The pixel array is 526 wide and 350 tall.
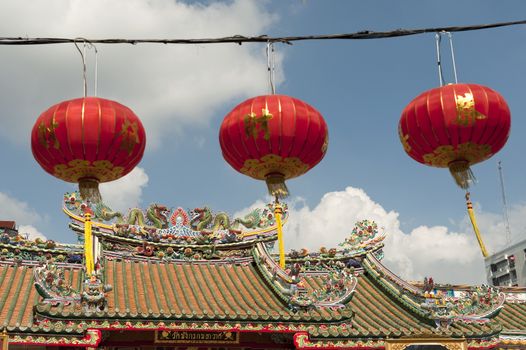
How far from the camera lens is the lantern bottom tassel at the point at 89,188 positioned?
7152mm

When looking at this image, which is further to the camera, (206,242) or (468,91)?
(206,242)

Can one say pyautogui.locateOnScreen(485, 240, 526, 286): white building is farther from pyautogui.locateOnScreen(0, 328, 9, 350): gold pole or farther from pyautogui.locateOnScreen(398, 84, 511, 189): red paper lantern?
pyautogui.locateOnScreen(0, 328, 9, 350): gold pole

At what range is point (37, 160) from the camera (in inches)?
277

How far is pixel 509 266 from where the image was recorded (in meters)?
43.7

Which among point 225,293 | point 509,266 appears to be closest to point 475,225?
point 225,293

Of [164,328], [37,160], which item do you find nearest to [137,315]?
[164,328]

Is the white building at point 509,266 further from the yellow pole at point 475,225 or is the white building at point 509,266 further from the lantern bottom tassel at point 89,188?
the lantern bottom tassel at point 89,188

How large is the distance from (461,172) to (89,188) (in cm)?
406

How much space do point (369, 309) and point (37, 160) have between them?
23.2 feet

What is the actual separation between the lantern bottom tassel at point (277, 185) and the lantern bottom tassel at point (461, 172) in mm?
1824

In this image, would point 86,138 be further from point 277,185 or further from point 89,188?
point 277,185

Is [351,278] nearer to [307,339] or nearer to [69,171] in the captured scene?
[307,339]

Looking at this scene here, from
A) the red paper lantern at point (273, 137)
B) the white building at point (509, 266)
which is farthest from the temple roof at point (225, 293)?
the white building at point (509, 266)

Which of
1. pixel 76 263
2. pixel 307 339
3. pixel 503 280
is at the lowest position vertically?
pixel 307 339
